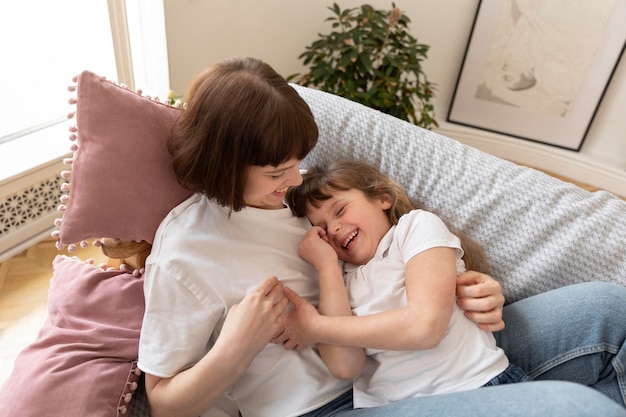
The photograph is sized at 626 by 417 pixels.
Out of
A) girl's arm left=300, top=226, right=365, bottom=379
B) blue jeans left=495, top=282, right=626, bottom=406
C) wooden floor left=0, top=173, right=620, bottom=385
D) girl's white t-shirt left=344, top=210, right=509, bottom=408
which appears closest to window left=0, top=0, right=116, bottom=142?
wooden floor left=0, top=173, right=620, bottom=385

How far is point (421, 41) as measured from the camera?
9.87ft

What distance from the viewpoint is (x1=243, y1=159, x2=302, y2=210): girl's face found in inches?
36.1

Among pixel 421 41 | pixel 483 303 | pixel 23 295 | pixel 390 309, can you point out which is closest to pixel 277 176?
pixel 390 309

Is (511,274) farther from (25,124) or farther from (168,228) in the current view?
(25,124)

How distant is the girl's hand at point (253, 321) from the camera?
84cm

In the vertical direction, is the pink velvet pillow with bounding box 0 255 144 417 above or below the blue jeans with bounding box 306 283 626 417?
below

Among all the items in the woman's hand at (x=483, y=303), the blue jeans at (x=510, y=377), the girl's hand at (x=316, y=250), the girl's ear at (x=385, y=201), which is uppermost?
the girl's ear at (x=385, y=201)

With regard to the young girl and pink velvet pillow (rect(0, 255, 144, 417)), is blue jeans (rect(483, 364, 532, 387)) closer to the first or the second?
the young girl

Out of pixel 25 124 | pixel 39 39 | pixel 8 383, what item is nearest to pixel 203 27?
pixel 39 39

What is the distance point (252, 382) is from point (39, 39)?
1.72m

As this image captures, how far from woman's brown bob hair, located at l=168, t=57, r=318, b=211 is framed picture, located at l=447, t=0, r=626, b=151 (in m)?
2.41

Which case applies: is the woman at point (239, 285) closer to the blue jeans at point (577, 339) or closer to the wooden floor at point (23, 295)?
the blue jeans at point (577, 339)

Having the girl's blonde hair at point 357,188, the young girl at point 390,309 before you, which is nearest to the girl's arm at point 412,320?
the young girl at point 390,309

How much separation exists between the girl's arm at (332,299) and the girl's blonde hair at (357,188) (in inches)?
4.8
